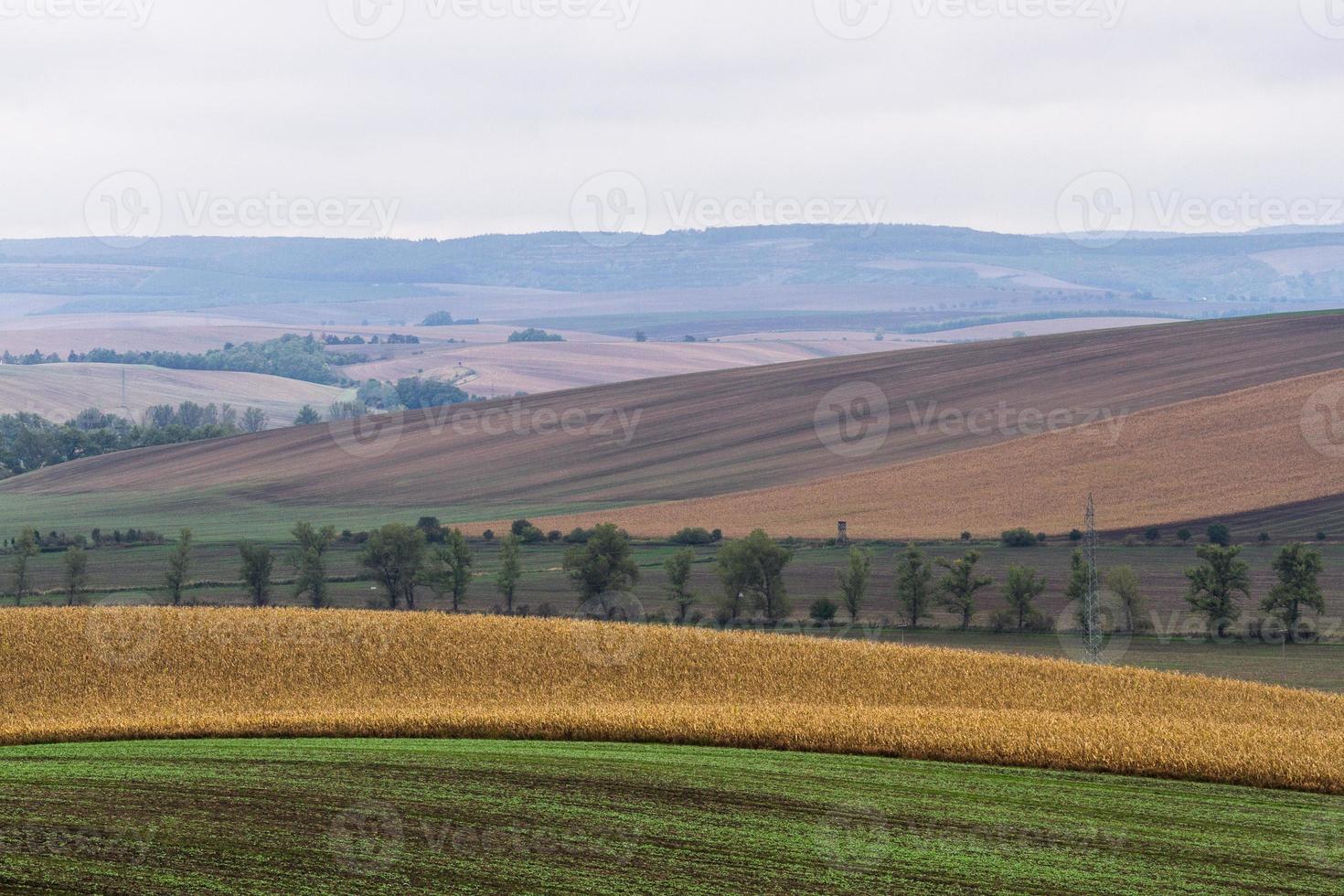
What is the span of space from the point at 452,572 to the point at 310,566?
19.9 ft

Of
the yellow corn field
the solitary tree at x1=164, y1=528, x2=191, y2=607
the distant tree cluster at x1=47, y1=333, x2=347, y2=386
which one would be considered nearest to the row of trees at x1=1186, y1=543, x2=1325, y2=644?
the yellow corn field

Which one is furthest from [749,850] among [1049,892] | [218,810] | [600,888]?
[218,810]

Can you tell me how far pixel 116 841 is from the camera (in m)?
13.4

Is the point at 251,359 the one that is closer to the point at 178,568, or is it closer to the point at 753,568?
the point at 178,568

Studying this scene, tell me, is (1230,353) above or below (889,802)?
above

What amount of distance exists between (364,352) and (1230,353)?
138 m

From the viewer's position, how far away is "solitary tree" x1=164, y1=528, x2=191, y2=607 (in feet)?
187

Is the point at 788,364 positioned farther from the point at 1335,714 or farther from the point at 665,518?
the point at 1335,714

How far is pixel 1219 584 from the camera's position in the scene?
153 feet

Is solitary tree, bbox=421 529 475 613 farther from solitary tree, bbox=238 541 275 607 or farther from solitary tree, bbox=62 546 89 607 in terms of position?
solitary tree, bbox=62 546 89 607

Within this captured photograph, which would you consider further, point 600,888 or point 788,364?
point 788,364

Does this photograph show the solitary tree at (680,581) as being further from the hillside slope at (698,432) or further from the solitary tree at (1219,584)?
the solitary tree at (1219,584)

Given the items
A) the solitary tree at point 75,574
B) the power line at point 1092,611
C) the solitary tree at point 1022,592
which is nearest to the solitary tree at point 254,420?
the solitary tree at point 75,574

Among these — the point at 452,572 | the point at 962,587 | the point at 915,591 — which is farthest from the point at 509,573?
the point at 962,587
